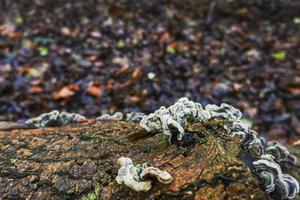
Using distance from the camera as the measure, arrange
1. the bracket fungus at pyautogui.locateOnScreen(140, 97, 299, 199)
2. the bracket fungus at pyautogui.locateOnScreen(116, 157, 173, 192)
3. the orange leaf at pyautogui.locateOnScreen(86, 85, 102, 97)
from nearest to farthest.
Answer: the bracket fungus at pyautogui.locateOnScreen(116, 157, 173, 192) < the bracket fungus at pyautogui.locateOnScreen(140, 97, 299, 199) < the orange leaf at pyautogui.locateOnScreen(86, 85, 102, 97)

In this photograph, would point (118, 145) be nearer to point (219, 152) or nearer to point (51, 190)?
point (51, 190)

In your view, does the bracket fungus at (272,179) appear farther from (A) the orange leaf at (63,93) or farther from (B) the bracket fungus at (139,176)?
(A) the orange leaf at (63,93)

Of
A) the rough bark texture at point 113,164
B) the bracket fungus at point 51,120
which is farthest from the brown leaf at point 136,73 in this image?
the rough bark texture at point 113,164

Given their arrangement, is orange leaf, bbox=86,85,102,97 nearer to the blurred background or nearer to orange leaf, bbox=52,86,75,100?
the blurred background

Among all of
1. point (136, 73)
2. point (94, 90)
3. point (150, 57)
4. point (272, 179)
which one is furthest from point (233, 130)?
point (150, 57)

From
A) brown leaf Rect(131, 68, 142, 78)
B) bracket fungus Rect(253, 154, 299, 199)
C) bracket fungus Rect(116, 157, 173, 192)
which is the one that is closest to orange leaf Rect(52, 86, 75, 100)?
brown leaf Rect(131, 68, 142, 78)

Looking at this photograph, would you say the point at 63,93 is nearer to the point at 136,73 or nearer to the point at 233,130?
the point at 136,73
